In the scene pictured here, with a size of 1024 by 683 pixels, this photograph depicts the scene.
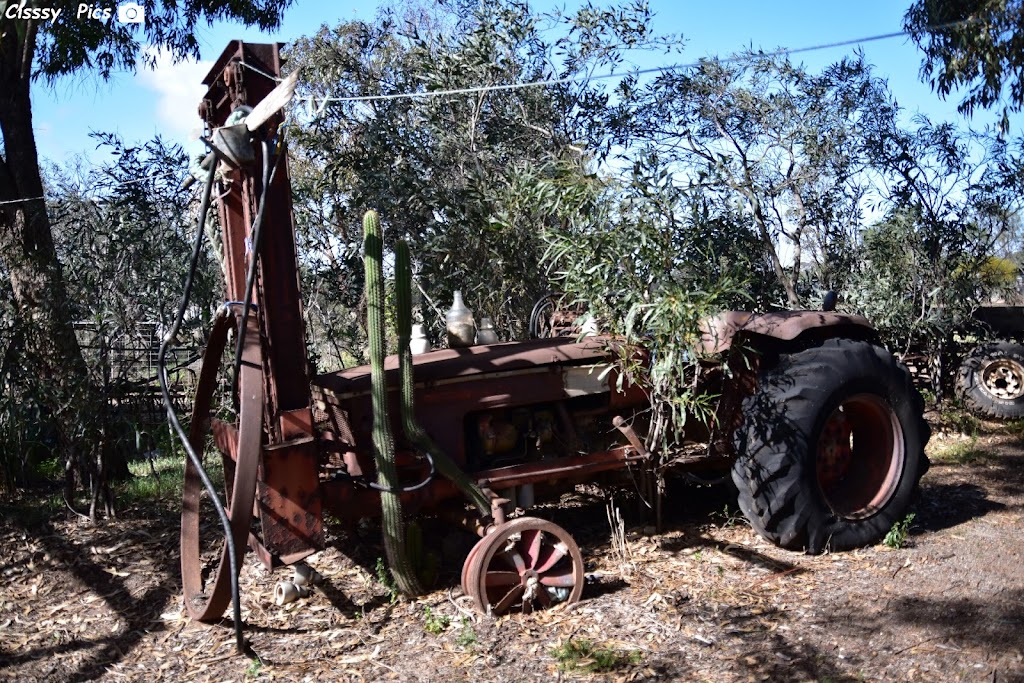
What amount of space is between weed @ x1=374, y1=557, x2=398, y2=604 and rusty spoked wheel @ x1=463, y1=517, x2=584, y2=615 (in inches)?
18.3

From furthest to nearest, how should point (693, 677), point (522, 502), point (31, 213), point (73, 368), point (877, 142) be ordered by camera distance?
point (877, 142)
point (31, 213)
point (73, 368)
point (522, 502)
point (693, 677)

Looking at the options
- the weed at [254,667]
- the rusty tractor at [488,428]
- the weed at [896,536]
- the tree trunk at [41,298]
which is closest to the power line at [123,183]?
the tree trunk at [41,298]

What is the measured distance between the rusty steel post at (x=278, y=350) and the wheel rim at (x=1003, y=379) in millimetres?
6782

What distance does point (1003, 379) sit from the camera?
26.3 feet

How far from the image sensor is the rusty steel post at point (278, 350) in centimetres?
366

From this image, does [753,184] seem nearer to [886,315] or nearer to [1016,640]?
[886,315]

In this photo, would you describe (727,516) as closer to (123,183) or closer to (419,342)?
(419,342)

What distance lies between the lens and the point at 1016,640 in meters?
3.30

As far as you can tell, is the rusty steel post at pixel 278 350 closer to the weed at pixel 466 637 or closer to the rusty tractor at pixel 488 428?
the rusty tractor at pixel 488 428

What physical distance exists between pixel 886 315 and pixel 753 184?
1.88 meters

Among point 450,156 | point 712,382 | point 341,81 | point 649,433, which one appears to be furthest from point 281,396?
point 341,81

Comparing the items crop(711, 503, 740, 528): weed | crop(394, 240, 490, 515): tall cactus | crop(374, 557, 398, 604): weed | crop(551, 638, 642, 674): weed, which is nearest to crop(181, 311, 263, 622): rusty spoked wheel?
crop(394, 240, 490, 515): tall cactus

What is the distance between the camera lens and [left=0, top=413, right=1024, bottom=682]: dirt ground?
10.7 ft

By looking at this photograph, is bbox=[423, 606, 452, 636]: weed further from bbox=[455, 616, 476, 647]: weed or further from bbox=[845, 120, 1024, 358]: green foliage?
bbox=[845, 120, 1024, 358]: green foliage
